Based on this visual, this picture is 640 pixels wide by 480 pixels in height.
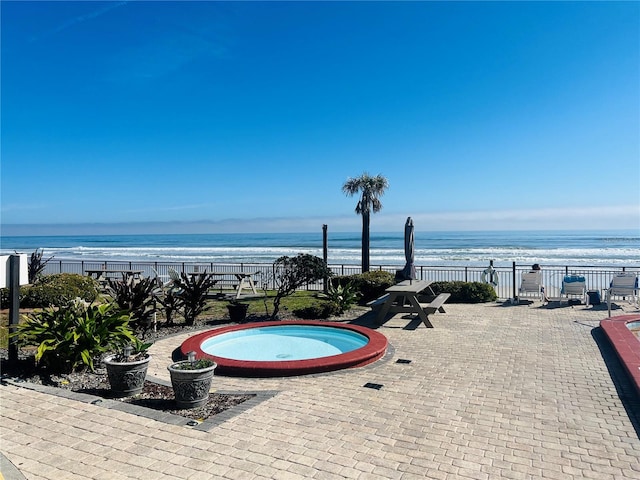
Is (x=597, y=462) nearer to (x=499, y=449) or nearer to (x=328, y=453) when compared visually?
(x=499, y=449)

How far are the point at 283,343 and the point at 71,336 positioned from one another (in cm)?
402

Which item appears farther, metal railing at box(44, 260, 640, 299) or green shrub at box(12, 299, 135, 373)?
metal railing at box(44, 260, 640, 299)

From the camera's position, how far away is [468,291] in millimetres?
13391

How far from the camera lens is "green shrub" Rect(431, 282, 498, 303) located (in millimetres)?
13352

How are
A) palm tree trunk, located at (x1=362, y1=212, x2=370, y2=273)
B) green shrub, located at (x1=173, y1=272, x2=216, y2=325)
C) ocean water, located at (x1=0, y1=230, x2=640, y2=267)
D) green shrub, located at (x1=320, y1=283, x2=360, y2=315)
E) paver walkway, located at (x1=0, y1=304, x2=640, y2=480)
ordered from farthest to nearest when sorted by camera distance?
1. ocean water, located at (x1=0, y1=230, x2=640, y2=267)
2. palm tree trunk, located at (x1=362, y1=212, x2=370, y2=273)
3. green shrub, located at (x1=320, y1=283, x2=360, y2=315)
4. green shrub, located at (x1=173, y1=272, x2=216, y2=325)
5. paver walkway, located at (x1=0, y1=304, x2=640, y2=480)

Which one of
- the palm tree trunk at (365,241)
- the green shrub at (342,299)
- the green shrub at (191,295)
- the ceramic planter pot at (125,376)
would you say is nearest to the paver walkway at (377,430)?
the ceramic planter pot at (125,376)

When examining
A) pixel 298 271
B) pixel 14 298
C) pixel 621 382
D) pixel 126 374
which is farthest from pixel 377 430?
pixel 298 271

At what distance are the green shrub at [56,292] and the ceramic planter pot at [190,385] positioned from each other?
7.57 metres

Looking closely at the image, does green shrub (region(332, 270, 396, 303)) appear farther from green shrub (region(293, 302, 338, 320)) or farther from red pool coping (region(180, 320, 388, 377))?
red pool coping (region(180, 320, 388, 377))

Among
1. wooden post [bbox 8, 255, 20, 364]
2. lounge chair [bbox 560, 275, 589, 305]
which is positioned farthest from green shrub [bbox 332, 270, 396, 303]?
wooden post [bbox 8, 255, 20, 364]

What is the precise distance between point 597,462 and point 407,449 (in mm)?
1537

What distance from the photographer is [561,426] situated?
14.2 ft

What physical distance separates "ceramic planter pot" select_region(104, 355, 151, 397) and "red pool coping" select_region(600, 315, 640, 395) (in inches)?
233

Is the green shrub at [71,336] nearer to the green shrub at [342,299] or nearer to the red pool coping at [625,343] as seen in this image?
the green shrub at [342,299]
